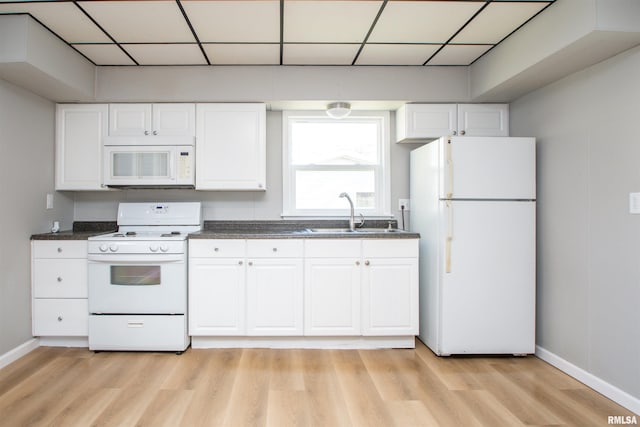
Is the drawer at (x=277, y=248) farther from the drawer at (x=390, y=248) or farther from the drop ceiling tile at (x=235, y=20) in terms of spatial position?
the drop ceiling tile at (x=235, y=20)

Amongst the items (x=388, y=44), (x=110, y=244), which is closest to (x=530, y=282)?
(x=388, y=44)

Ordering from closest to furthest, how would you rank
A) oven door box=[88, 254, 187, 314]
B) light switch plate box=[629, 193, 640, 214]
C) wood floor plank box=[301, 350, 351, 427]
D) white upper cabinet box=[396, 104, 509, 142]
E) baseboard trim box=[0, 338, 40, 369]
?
wood floor plank box=[301, 350, 351, 427] → light switch plate box=[629, 193, 640, 214] → baseboard trim box=[0, 338, 40, 369] → oven door box=[88, 254, 187, 314] → white upper cabinet box=[396, 104, 509, 142]

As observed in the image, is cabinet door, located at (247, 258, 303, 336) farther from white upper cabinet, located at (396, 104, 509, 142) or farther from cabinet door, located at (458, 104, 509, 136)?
cabinet door, located at (458, 104, 509, 136)

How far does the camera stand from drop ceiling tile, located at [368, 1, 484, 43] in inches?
89.1

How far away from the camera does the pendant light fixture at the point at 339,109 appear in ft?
10.6

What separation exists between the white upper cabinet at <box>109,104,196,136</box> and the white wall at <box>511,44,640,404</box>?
2.89 metres

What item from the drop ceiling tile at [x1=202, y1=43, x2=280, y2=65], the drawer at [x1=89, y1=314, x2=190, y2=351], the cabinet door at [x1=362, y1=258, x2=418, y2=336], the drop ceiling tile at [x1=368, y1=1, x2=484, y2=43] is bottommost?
the drawer at [x1=89, y1=314, x2=190, y2=351]

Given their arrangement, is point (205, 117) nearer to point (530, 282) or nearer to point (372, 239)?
point (372, 239)

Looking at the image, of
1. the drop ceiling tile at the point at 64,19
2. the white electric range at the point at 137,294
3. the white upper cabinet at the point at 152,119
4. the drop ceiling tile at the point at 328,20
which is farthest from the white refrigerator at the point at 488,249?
the drop ceiling tile at the point at 64,19

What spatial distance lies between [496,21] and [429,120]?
95 cm

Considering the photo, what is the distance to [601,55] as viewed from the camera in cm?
222

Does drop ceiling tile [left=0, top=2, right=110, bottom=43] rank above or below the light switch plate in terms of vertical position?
above

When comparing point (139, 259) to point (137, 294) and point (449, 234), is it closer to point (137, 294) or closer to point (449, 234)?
point (137, 294)

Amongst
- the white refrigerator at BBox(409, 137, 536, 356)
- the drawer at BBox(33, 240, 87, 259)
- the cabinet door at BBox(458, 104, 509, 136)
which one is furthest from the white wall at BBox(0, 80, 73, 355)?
the cabinet door at BBox(458, 104, 509, 136)
